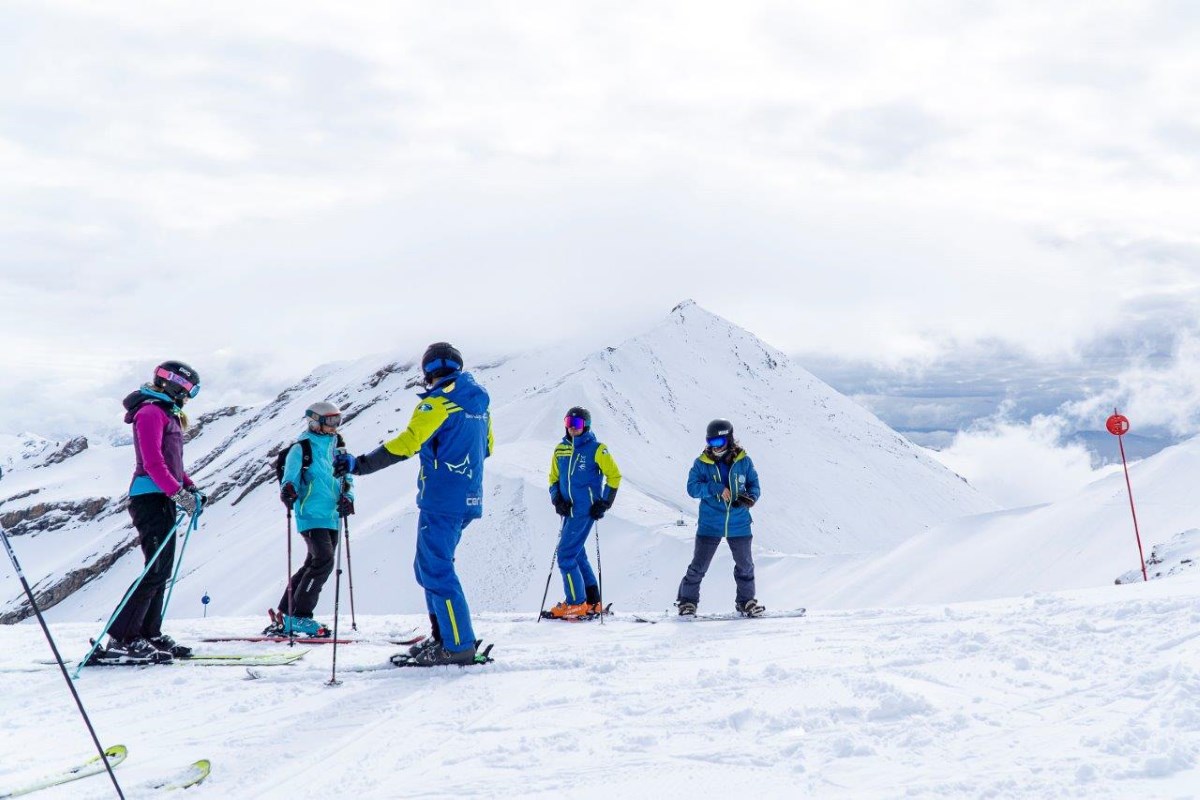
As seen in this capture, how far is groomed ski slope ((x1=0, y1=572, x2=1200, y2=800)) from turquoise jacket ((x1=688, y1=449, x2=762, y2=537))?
2526 mm

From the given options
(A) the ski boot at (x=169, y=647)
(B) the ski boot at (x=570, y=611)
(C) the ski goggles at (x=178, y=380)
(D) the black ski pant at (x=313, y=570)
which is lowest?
(B) the ski boot at (x=570, y=611)

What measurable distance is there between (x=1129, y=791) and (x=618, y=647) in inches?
161

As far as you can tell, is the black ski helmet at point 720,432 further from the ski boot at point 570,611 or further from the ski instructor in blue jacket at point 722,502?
the ski boot at point 570,611

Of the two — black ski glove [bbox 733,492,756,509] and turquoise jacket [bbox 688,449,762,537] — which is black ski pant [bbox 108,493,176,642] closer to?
turquoise jacket [bbox 688,449,762,537]

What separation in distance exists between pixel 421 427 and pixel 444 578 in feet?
3.93

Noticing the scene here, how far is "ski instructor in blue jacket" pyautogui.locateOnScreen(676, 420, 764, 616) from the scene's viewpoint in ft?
29.9

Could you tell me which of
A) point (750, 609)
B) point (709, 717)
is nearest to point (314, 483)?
point (750, 609)

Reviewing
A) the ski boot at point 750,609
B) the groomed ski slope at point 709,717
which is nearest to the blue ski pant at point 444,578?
the groomed ski slope at point 709,717

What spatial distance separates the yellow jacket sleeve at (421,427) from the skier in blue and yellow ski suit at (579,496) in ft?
11.3

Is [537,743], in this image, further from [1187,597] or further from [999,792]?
[1187,597]

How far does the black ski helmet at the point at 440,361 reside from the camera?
6.23 metres

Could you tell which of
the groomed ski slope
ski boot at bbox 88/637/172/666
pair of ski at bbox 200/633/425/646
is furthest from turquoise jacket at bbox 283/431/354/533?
the groomed ski slope

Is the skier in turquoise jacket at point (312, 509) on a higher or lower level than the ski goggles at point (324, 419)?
lower

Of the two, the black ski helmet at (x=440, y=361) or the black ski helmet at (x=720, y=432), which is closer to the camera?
the black ski helmet at (x=440, y=361)
